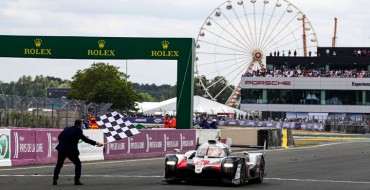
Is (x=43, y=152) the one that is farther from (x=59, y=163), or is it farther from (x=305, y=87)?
(x=305, y=87)

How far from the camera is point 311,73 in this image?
102 metres

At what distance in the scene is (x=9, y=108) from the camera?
33875 mm

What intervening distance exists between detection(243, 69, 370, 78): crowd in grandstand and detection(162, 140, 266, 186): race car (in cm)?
8267

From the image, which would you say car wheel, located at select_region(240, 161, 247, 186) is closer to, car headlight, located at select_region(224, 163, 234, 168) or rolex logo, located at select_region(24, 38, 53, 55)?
car headlight, located at select_region(224, 163, 234, 168)

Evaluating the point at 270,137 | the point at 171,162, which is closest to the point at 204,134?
the point at 270,137

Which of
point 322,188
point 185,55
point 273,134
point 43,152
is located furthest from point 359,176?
point 273,134

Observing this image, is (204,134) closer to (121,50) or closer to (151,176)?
(121,50)

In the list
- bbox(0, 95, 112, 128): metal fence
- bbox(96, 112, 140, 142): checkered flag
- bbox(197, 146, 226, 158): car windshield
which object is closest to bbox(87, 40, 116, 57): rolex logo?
bbox(0, 95, 112, 128): metal fence

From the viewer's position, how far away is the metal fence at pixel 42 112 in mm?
34500

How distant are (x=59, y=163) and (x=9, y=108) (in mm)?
17479

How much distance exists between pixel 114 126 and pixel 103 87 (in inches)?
3152

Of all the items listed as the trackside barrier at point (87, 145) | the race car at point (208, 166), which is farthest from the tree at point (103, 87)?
the race car at point (208, 166)

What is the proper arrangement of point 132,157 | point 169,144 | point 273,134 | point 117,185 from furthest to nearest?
1. point 273,134
2. point 169,144
3. point 132,157
4. point 117,185

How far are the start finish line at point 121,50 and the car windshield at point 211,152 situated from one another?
61.7 feet
